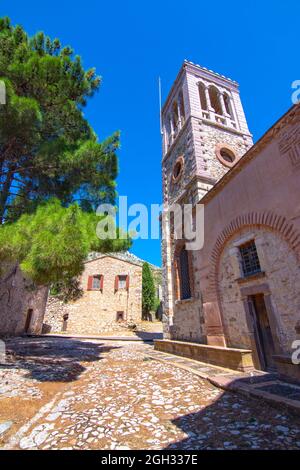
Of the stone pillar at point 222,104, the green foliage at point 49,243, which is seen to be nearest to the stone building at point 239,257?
the stone pillar at point 222,104

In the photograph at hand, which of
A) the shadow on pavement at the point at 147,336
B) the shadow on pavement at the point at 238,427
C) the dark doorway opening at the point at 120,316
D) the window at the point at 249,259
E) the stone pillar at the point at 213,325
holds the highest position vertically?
the window at the point at 249,259

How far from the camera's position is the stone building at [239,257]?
5.06 meters

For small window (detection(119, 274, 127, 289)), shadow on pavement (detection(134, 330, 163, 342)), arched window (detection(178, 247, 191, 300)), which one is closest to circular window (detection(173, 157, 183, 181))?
arched window (detection(178, 247, 191, 300))

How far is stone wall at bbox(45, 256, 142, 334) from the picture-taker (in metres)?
22.2

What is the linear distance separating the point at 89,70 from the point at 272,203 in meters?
9.01

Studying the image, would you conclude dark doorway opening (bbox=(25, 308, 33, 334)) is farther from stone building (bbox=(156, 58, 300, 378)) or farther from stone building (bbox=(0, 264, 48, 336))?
stone building (bbox=(156, 58, 300, 378))

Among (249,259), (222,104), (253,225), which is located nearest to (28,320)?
(249,259)

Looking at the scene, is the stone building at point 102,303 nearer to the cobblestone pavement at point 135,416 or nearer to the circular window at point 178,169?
the circular window at point 178,169

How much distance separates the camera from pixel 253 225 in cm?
604

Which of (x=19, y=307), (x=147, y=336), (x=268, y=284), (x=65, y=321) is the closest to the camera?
(x=268, y=284)

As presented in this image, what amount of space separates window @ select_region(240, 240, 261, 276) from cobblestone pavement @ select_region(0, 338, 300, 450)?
310cm

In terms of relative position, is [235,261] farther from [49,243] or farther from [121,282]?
[121,282]

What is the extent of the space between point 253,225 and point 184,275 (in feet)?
15.3

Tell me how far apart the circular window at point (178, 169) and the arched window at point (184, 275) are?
4219 millimetres
